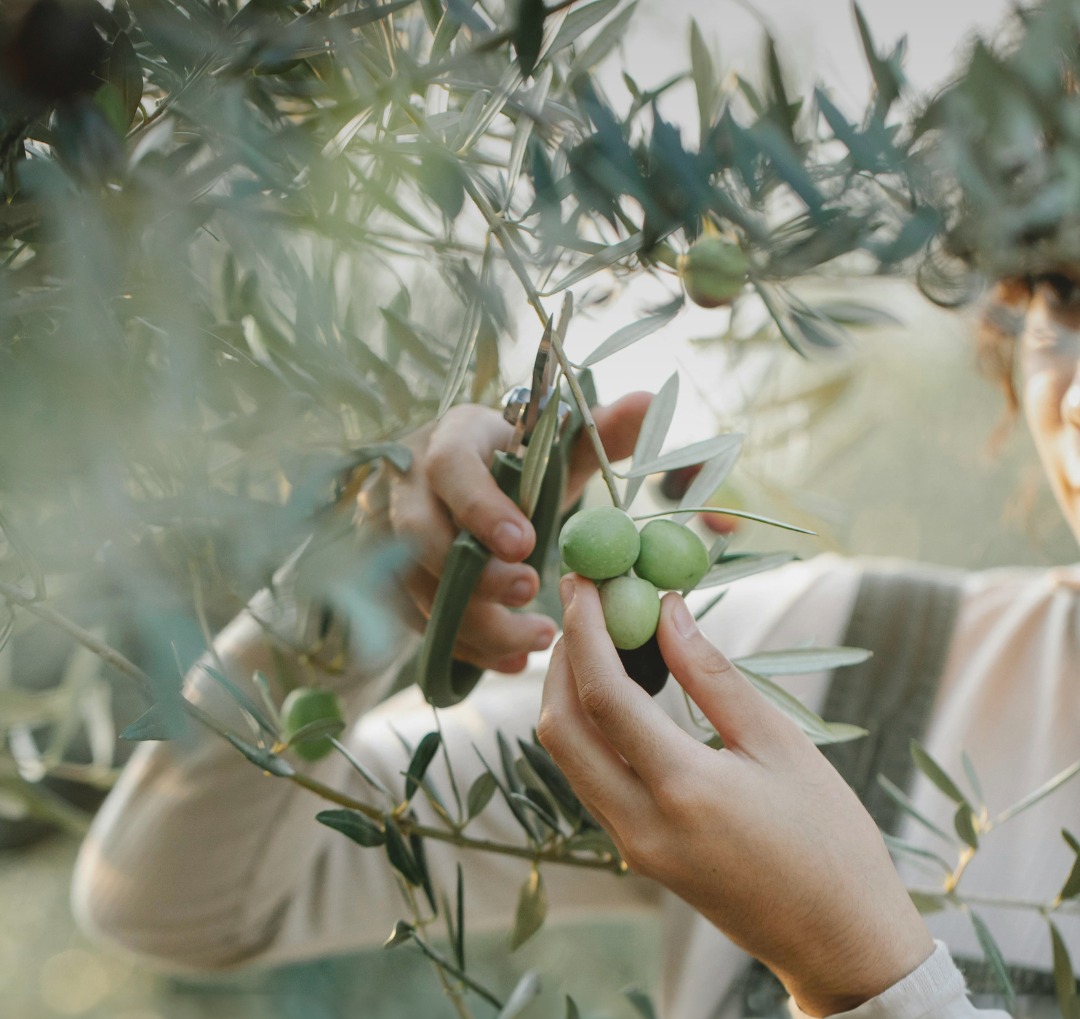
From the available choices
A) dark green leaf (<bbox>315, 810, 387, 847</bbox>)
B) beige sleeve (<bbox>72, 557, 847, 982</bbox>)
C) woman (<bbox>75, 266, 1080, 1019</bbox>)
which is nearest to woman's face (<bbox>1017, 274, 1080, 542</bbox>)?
woman (<bbox>75, 266, 1080, 1019</bbox>)

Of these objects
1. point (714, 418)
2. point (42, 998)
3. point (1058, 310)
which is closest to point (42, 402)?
point (714, 418)

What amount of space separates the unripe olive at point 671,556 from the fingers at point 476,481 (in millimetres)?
116

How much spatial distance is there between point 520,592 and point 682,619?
17 cm

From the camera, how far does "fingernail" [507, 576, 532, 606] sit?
50 cm

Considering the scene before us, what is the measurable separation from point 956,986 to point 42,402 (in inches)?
18.1

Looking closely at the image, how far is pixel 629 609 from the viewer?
1.10 ft

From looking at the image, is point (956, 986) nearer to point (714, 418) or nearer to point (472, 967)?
point (714, 418)

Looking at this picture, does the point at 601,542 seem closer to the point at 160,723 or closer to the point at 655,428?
the point at 655,428

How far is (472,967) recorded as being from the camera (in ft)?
6.31

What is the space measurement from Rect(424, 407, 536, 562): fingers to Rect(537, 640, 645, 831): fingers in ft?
0.27

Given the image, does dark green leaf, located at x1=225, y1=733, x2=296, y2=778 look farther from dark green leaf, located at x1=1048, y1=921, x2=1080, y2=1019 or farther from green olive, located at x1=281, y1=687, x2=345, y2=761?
dark green leaf, located at x1=1048, y1=921, x2=1080, y2=1019

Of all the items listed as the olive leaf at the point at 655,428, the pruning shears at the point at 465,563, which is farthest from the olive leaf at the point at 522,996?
the olive leaf at the point at 655,428

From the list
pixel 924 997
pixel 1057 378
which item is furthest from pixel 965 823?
pixel 1057 378

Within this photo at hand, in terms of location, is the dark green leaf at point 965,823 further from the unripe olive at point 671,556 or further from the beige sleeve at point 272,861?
the beige sleeve at point 272,861
